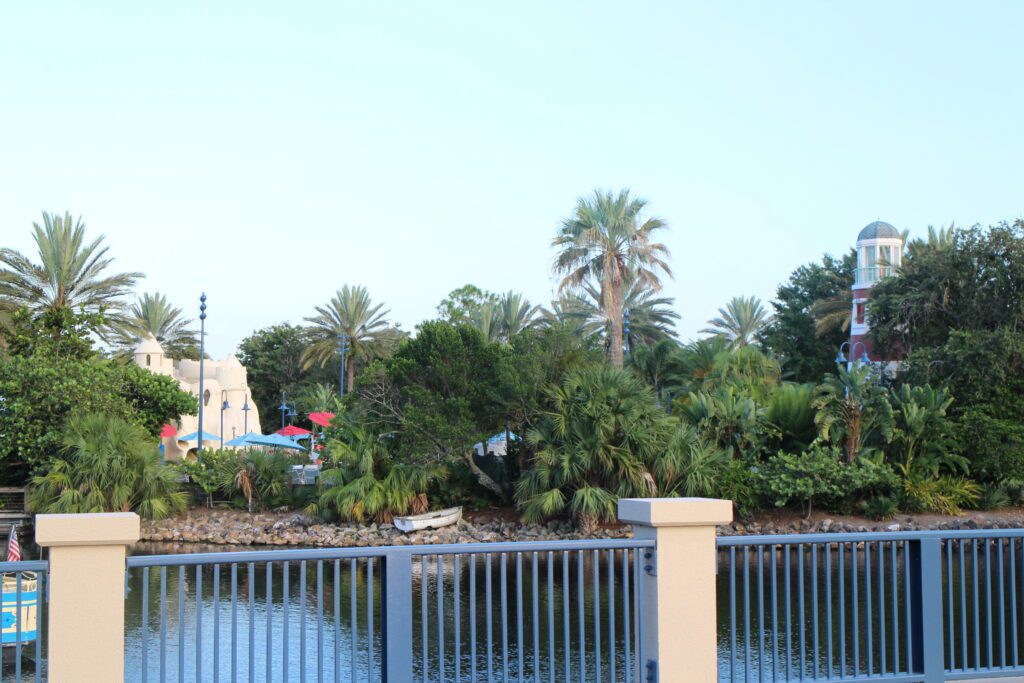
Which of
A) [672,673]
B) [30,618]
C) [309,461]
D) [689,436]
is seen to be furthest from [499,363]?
[672,673]

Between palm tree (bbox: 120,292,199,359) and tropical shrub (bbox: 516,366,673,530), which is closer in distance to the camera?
tropical shrub (bbox: 516,366,673,530)

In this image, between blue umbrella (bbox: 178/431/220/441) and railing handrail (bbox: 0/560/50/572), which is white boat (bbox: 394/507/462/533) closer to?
blue umbrella (bbox: 178/431/220/441)

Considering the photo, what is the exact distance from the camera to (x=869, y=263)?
172 ft

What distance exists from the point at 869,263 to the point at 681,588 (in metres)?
49.0

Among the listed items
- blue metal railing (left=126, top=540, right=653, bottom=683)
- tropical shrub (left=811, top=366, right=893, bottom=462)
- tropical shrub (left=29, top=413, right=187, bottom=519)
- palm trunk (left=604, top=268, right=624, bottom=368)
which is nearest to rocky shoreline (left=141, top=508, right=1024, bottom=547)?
tropical shrub (left=29, top=413, right=187, bottom=519)

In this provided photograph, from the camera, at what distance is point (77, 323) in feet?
143

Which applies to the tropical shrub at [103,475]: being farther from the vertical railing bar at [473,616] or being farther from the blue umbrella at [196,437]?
the vertical railing bar at [473,616]

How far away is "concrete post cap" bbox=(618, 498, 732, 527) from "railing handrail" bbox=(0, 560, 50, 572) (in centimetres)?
322

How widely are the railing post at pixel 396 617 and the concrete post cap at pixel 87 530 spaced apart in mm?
1358

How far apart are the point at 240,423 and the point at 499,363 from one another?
35.2m

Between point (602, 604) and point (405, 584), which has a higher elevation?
point (405, 584)

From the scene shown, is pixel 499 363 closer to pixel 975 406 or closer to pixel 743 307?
pixel 975 406

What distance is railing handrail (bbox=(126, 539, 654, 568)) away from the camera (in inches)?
224

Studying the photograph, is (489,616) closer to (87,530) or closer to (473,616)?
(473,616)
